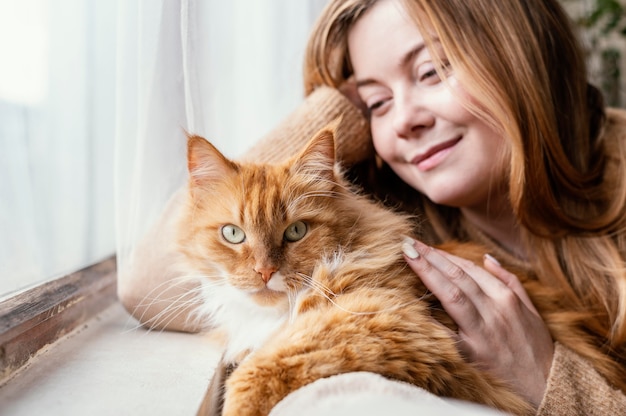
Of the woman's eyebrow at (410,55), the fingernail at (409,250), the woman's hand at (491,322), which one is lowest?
the woman's hand at (491,322)

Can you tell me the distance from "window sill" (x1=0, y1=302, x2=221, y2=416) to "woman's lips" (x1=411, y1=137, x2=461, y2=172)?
806 millimetres

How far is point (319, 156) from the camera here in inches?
43.0

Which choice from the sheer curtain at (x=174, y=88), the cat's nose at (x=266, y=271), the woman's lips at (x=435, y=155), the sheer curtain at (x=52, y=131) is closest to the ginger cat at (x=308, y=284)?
the cat's nose at (x=266, y=271)

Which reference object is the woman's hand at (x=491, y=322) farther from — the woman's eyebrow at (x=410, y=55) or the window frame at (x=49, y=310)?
the window frame at (x=49, y=310)

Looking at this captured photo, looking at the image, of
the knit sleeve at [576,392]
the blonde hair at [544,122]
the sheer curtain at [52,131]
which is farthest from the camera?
the blonde hair at [544,122]

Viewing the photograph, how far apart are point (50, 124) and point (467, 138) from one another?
3.58 ft

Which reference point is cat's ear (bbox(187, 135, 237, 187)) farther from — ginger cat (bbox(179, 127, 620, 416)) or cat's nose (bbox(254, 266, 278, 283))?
cat's nose (bbox(254, 266, 278, 283))

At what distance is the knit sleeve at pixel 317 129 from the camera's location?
151 cm

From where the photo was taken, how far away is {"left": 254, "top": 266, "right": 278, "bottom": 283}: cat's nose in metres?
0.99

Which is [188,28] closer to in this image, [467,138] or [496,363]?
[467,138]

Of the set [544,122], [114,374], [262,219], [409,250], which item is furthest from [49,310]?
[544,122]

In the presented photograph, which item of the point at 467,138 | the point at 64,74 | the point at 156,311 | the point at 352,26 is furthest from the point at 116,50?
the point at 467,138

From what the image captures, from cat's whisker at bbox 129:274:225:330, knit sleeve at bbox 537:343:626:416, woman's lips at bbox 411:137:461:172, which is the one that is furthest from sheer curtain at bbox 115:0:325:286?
knit sleeve at bbox 537:343:626:416

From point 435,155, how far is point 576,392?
0.72 m
